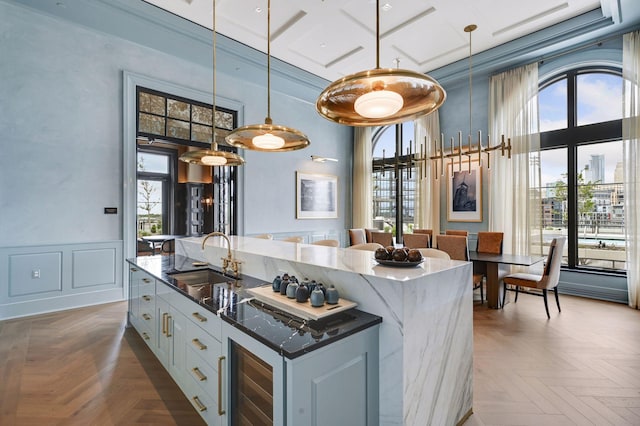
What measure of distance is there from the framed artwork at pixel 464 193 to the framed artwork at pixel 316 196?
2617 mm

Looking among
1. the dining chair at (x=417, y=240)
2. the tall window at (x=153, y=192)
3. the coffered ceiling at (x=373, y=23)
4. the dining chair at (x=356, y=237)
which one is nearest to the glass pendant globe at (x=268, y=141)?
the coffered ceiling at (x=373, y=23)

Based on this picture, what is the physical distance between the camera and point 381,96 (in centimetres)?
154

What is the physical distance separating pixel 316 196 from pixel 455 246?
3.63 m

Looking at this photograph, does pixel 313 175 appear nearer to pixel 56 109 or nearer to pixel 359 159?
pixel 359 159

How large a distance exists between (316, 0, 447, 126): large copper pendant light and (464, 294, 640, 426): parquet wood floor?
189 centimetres

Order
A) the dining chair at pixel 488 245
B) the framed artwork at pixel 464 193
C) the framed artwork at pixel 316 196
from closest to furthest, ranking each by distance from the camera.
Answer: the dining chair at pixel 488 245 < the framed artwork at pixel 464 193 < the framed artwork at pixel 316 196

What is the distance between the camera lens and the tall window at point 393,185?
6.84 meters

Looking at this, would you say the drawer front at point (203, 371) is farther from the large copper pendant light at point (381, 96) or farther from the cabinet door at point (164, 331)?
the large copper pendant light at point (381, 96)

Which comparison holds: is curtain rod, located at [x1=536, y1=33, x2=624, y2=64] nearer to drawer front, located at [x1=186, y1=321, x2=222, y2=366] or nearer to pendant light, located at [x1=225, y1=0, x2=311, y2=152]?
pendant light, located at [x1=225, y1=0, x2=311, y2=152]

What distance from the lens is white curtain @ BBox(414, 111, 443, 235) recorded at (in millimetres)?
6188

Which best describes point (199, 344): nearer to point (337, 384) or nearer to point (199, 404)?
point (199, 404)

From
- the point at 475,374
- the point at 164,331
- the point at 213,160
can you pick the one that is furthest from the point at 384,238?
the point at 164,331

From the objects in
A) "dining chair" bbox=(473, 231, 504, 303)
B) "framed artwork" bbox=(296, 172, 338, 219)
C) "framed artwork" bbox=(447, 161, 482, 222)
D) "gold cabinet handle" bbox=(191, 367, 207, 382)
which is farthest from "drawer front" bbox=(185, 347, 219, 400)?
"framed artwork" bbox=(447, 161, 482, 222)

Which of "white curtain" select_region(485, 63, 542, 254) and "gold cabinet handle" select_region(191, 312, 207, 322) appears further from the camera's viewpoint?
"white curtain" select_region(485, 63, 542, 254)
